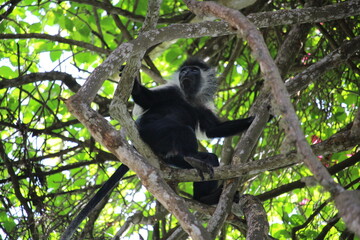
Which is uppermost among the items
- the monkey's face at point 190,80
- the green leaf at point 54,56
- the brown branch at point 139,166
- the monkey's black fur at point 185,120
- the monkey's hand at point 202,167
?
the green leaf at point 54,56

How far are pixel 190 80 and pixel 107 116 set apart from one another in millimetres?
896

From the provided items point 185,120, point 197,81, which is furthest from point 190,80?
point 185,120

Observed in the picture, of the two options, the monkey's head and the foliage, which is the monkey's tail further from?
the monkey's head

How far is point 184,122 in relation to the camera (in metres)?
4.50

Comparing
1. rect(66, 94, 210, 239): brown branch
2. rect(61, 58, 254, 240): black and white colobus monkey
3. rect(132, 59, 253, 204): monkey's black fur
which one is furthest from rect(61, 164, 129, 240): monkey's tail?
rect(66, 94, 210, 239): brown branch

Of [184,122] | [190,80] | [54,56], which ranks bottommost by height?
[184,122]

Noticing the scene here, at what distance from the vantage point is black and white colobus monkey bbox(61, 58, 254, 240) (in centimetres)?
392

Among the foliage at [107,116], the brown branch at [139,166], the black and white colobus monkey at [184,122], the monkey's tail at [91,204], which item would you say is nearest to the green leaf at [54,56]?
the foliage at [107,116]

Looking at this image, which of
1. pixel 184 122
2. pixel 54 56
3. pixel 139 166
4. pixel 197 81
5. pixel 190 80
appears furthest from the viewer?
pixel 54 56

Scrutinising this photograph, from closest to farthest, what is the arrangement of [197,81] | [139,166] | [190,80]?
[139,166] < [190,80] < [197,81]

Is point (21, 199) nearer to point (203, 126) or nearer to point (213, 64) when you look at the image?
point (203, 126)

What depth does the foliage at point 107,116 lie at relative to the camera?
4.24m

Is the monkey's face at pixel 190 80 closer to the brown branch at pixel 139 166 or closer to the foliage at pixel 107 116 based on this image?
the foliage at pixel 107 116

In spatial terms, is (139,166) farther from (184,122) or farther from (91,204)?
(184,122)
